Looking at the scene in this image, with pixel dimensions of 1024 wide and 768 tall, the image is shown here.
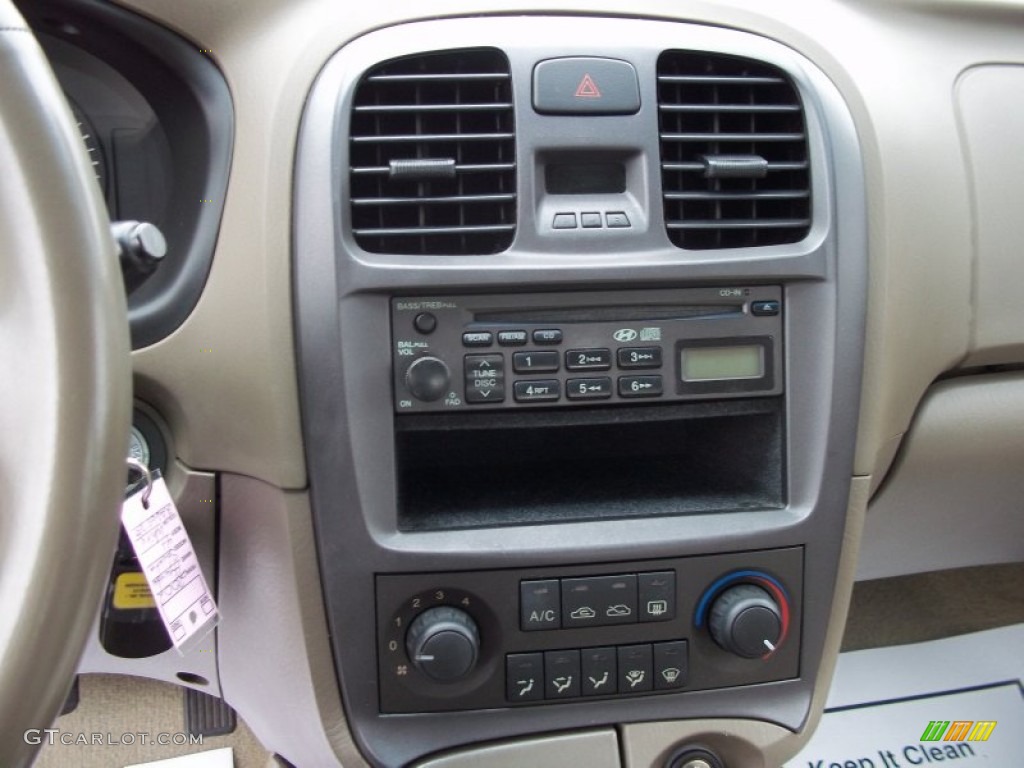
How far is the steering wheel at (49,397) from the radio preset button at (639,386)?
447 millimetres

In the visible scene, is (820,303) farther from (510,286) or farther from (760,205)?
(510,286)

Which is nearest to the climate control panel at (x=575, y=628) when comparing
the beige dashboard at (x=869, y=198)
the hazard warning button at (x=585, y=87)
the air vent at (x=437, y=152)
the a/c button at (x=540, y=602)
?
the a/c button at (x=540, y=602)

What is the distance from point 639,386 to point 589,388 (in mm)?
48

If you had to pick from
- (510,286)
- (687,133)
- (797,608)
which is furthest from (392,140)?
(797,608)

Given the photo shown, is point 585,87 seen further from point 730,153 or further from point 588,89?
point 730,153

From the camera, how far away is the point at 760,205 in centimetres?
83

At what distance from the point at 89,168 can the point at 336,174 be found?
28 centimetres

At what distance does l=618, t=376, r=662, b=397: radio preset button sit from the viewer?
0.80 meters

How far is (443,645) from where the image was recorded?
787 millimetres

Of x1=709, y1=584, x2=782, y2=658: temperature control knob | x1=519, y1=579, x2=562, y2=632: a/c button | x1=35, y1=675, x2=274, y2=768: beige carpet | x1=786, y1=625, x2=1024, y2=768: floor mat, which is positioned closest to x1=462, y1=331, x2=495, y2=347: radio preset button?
x1=519, y1=579, x2=562, y2=632: a/c button

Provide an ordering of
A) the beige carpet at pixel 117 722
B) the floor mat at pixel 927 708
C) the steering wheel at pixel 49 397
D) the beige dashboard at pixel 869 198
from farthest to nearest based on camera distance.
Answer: the floor mat at pixel 927 708, the beige carpet at pixel 117 722, the beige dashboard at pixel 869 198, the steering wheel at pixel 49 397

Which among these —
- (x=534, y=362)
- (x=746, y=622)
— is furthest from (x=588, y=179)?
(x=746, y=622)

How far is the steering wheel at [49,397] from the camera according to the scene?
0.42 metres

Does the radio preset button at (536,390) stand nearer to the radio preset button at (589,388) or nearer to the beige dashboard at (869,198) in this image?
the radio preset button at (589,388)
